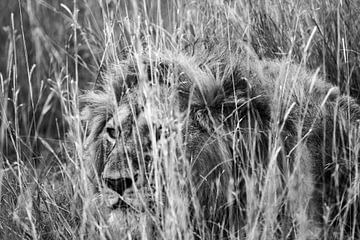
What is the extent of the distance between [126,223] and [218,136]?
58 centimetres

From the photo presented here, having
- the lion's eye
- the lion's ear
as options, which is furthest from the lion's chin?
the lion's ear

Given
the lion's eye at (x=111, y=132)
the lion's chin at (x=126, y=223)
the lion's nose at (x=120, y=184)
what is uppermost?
the lion's eye at (x=111, y=132)

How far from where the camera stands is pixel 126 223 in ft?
11.9

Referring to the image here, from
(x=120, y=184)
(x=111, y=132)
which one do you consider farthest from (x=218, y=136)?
(x=111, y=132)

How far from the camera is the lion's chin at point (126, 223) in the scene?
3.49 m

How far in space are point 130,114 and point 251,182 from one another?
3.29 ft

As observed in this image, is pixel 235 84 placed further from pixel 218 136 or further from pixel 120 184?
pixel 120 184

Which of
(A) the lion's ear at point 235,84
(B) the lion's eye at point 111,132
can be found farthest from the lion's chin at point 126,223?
(A) the lion's ear at point 235,84

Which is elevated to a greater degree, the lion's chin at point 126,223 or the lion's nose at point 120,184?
the lion's nose at point 120,184

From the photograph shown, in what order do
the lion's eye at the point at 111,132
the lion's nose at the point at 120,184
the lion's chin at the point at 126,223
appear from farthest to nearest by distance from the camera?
the lion's eye at the point at 111,132 < the lion's nose at the point at 120,184 < the lion's chin at the point at 126,223

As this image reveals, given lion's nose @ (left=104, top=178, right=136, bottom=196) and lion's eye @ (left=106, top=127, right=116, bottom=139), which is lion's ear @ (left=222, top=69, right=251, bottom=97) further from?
lion's nose @ (left=104, top=178, right=136, bottom=196)

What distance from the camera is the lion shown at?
3586mm

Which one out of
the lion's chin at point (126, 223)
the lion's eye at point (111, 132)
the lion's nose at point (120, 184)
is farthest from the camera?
the lion's eye at point (111, 132)

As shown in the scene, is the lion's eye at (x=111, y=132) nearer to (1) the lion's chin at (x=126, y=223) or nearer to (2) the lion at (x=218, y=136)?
(2) the lion at (x=218, y=136)
